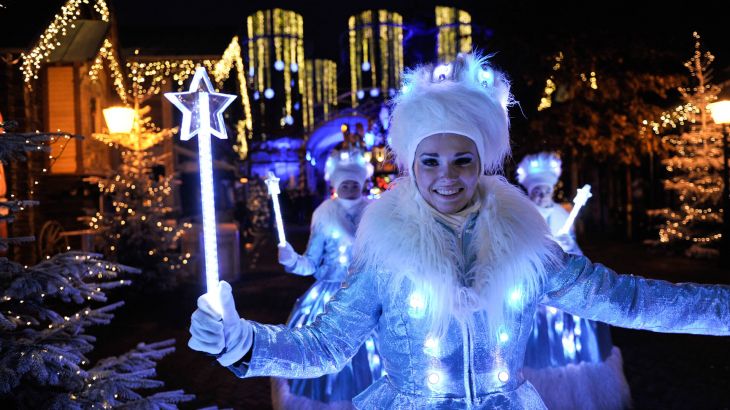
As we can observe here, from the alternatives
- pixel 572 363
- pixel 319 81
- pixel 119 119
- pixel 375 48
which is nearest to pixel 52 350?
pixel 572 363

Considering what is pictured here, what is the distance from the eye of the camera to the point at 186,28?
752 inches

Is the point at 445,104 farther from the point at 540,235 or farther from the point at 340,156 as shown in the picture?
the point at 340,156

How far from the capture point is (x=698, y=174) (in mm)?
14844

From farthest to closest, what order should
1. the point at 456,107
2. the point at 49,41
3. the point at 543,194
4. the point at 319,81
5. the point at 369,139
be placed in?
1. the point at 319,81
2. the point at 369,139
3. the point at 49,41
4. the point at 543,194
5. the point at 456,107

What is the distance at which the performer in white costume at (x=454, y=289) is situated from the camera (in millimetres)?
2213

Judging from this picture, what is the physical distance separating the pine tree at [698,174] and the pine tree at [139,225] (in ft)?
37.2

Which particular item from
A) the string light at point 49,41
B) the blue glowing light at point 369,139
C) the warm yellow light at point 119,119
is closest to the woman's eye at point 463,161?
the string light at point 49,41

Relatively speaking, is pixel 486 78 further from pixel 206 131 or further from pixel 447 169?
pixel 206 131

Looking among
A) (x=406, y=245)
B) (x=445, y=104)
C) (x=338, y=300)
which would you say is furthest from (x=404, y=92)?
(x=338, y=300)

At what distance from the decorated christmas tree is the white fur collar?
5.42 feet

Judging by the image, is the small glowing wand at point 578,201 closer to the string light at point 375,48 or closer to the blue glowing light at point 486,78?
the blue glowing light at point 486,78

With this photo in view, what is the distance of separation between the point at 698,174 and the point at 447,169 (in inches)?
571

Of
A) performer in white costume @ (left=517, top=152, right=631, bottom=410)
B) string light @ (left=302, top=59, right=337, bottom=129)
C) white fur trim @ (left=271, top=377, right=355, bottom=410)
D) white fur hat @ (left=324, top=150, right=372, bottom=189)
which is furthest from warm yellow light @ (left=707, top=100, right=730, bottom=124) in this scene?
string light @ (left=302, top=59, right=337, bottom=129)

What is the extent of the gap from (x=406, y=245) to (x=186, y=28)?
60.6 feet
